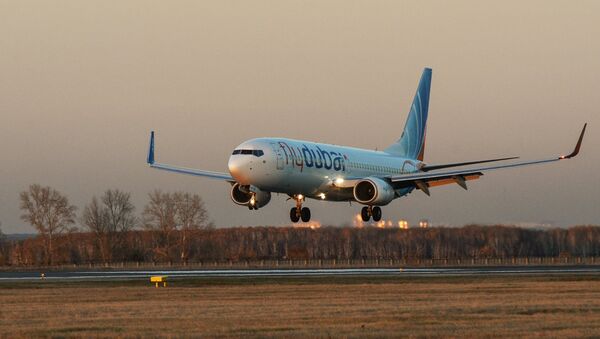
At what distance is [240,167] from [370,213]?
14.0m

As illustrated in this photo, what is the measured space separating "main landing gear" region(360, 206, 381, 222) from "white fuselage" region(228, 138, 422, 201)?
223cm

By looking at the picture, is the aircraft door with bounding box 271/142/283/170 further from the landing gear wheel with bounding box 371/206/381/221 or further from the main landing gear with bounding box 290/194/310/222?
the landing gear wheel with bounding box 371/206/381/221

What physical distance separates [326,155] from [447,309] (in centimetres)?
2427

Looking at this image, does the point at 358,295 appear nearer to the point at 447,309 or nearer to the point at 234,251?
the point at 447,309

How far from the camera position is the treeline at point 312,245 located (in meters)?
132

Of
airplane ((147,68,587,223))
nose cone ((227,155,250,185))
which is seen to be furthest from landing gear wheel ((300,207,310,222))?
nose cone ((227,155,250,185))

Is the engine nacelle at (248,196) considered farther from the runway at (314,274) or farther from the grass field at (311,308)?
the runway at (314,274)

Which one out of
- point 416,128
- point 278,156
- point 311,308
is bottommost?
point 311,308

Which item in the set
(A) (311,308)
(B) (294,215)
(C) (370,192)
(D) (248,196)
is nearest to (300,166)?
(D) (248,196)

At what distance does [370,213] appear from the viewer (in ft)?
241

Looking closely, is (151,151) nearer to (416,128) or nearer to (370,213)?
(370,213)

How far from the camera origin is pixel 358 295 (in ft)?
180

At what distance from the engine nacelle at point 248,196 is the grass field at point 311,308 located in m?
4.87

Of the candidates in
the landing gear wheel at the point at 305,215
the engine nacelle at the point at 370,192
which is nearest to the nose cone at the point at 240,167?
the engine nacelle at the point at 370,192
